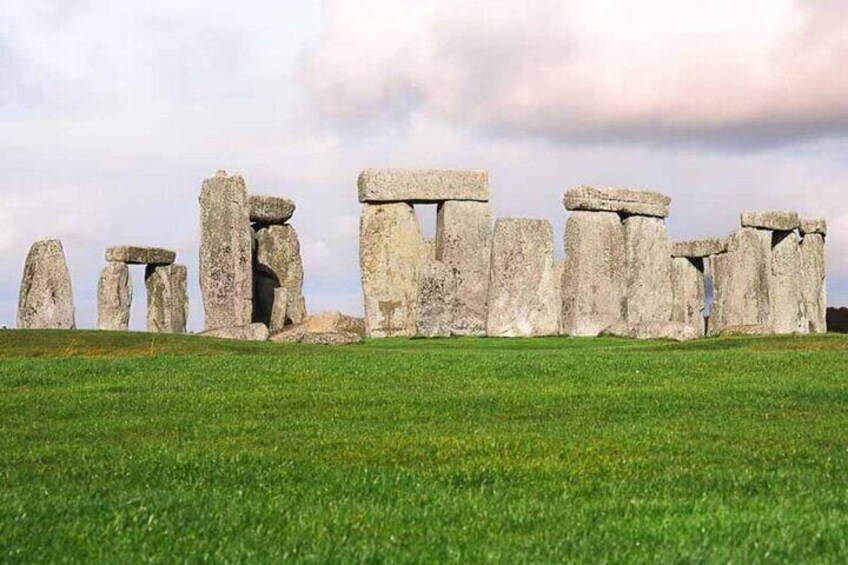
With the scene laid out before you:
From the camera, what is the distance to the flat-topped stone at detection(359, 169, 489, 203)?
38562mm

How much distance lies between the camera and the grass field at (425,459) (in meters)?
9.76

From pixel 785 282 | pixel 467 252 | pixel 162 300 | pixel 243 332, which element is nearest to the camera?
pixel 243 332

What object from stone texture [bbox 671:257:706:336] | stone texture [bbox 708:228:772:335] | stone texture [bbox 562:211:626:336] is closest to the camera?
stone texture [bbox 562:211:626:336]

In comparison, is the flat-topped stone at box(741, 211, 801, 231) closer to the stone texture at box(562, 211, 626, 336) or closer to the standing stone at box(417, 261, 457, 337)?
the stone texture at box(562, 211, 626, 336)

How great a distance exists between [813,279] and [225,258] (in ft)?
64.5

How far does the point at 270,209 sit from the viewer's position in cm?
3897

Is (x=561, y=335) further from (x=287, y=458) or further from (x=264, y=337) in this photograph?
(x=287, y=458)

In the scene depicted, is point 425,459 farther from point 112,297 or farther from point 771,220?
point 771,220

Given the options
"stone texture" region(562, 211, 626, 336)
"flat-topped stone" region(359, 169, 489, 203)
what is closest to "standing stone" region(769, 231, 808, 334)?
"stone texture" region(562, 211, 626, 336)

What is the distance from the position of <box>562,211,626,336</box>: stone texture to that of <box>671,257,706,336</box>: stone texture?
5432 millimetres

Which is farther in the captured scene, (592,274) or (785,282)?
(785,282)

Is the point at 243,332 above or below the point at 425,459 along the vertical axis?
above

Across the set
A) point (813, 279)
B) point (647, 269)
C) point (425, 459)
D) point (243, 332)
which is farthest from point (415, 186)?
point (425, 459)

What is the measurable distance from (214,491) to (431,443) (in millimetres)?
3217
